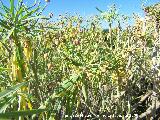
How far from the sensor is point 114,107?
3.21 meters

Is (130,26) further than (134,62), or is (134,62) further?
(130,26)

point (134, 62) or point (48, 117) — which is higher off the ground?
point (134, 62)

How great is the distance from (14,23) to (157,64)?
61.4 inches

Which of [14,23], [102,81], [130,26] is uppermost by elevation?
[130,26]

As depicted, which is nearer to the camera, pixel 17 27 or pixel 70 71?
pixel 17 27

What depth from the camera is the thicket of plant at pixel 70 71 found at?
1.94m

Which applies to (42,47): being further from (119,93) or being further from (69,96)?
(69,96)

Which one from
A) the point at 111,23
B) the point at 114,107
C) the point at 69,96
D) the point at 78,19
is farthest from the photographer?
the point at 78,19

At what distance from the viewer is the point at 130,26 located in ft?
13.0

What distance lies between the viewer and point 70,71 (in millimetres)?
3264

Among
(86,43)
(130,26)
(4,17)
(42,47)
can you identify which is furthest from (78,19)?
(4,17)

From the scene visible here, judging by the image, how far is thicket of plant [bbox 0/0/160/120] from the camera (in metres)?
1.94

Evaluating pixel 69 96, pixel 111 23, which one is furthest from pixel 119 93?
pixel 111 23

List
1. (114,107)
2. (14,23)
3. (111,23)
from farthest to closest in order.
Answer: (111,23)
(114,107)
(14,23)
